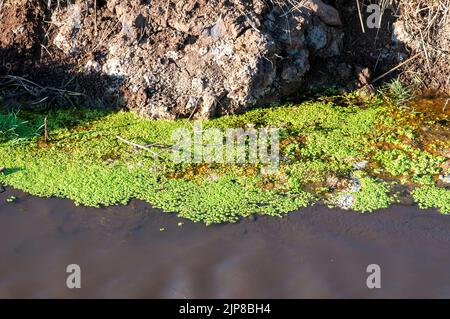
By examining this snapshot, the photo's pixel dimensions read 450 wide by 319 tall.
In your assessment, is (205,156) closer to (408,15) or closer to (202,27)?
(202,27)

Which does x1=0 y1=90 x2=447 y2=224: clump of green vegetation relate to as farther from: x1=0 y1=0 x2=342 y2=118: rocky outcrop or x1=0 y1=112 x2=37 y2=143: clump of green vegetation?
x1=0 y1=0 x2=342 y2=118: rocky outcrop

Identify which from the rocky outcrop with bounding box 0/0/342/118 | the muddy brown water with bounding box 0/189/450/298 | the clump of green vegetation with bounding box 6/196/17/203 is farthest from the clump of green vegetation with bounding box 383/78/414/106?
the clump of green vegetation with bounding box 6/196/17/203

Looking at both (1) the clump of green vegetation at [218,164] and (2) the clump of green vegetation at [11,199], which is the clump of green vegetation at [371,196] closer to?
(1) the clump of green vegetation at [218,164]

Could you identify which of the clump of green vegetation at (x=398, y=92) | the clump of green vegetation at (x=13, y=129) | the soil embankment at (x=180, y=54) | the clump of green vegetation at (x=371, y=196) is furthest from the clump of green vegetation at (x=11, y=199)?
the clump of green vegetation at (x=398, y=92)

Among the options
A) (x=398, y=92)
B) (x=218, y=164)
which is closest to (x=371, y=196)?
(x=218, y=164)

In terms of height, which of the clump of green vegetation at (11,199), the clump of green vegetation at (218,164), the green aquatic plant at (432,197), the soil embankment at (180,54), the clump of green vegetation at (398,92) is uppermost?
the soil embankment at (180,54)

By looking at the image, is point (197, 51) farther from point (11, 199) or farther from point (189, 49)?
point (11, 199)

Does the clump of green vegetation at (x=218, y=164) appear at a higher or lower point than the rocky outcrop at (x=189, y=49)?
lower
